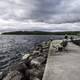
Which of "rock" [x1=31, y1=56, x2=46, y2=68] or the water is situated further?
the water

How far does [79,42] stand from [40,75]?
18552mm

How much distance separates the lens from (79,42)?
79.8 feet

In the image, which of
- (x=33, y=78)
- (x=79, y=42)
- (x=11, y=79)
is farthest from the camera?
(x=79, y=42)

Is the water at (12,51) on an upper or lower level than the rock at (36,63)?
lower

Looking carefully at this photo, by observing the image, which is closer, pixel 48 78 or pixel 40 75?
pixel 48 78

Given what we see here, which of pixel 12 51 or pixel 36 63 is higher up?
pixel 36 63

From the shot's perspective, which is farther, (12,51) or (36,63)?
(12,51)

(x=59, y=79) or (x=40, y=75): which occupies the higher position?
(x=59, y=79)

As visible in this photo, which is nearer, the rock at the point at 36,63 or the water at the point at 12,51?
the rock at the point at 36,63

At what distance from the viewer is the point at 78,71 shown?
6.29 metres

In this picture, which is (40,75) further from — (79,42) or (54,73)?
(79,42)

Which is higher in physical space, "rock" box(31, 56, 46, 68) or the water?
"rock" box(31, 56, 46, 68)

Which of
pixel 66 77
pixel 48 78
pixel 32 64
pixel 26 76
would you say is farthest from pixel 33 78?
pixel 32 64

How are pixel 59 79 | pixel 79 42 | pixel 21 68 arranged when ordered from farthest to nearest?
pixel 79 42, pixel 21 68, pixel 59 79
